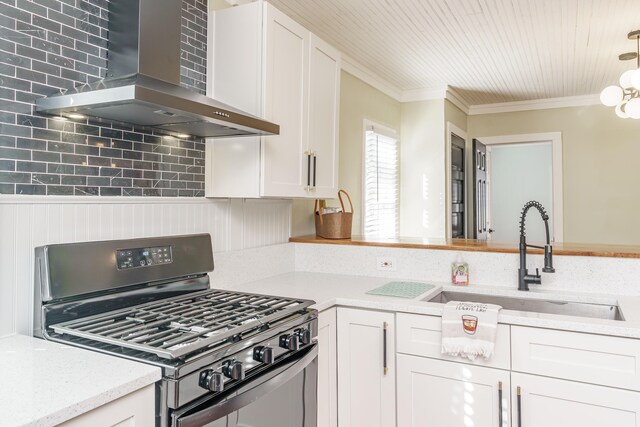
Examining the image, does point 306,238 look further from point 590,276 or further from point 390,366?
point 590,276

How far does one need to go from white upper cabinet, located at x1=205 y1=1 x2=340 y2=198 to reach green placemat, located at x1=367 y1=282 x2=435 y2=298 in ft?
2.05

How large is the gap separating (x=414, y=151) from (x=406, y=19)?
76.2 inches

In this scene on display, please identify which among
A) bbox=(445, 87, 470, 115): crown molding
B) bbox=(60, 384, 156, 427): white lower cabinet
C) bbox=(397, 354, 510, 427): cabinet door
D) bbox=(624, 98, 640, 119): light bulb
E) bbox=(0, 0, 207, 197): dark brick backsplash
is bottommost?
bbox=(397, 354, 510, 427): cabinet door

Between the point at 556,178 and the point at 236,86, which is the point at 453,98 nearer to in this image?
the point at 556,178

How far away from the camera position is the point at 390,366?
199 cm

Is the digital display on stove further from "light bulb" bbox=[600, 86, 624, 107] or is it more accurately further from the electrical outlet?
"light bulb" bbox=[600, 86, 624, 107]

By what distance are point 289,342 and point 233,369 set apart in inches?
12.2

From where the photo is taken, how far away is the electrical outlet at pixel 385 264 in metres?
2.58

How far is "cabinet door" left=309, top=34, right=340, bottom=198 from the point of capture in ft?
8.09

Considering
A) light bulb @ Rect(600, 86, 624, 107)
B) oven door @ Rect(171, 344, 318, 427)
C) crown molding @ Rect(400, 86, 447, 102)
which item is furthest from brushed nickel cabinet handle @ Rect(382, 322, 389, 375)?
crown molding @ Rect(400, 86, 447, 102)

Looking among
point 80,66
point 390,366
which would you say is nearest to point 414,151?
point 390,366

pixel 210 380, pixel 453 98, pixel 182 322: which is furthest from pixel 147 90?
pixel 453 98

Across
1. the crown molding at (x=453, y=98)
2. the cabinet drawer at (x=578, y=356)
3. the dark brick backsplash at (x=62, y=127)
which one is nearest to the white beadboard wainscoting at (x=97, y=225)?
the dark brick backsplash at (x=62, y=127)

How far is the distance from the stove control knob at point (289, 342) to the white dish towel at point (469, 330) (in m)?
0.62
